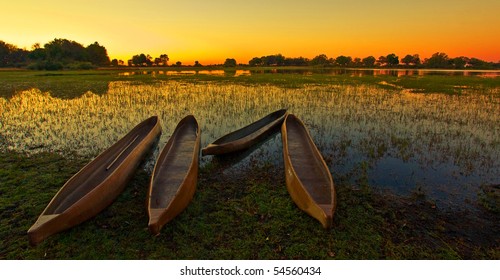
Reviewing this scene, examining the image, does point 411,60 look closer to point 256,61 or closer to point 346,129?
point 256,61

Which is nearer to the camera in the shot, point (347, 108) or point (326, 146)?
point (326, 146)

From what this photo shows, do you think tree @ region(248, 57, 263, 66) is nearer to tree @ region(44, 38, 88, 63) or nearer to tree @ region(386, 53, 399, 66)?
tree @ region(386, 53, 399, 66)

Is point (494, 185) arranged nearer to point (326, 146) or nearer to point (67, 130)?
point (326, 146)

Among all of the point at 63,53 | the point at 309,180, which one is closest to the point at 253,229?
the point at 309,180

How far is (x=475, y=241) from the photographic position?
4.43 metres

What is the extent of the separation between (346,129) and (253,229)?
7.52 metres

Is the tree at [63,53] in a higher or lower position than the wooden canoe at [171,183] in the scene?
higher

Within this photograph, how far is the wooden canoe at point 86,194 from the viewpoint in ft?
13.6

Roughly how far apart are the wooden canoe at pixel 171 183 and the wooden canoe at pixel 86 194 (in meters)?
0.74

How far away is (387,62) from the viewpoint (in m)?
117

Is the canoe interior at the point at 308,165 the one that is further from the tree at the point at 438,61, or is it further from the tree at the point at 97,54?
the tree at the point at 438,61

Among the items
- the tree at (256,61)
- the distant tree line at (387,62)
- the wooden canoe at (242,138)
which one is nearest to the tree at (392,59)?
the distant tree line at (387,62)
